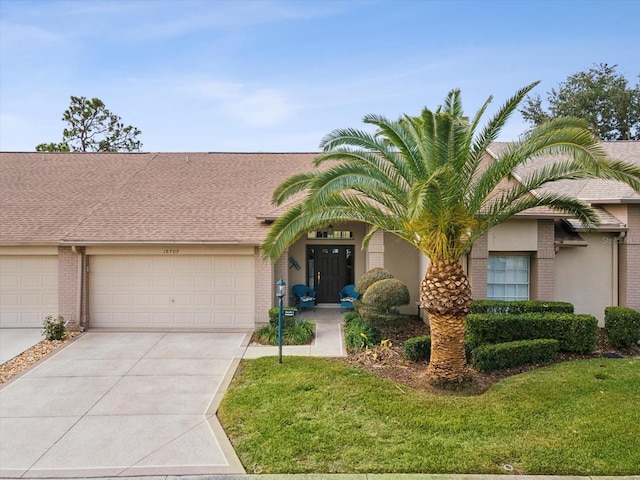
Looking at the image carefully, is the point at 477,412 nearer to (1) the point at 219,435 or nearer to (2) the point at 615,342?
(1) the point at 219,435

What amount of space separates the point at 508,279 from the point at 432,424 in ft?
24.1

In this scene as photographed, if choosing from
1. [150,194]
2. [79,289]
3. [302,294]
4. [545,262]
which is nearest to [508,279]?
[545,262]

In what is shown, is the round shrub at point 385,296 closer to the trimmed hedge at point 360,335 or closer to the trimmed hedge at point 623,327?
the trimmed hedge at point 360,335

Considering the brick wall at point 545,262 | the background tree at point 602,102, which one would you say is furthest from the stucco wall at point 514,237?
the background tree at point 602,102

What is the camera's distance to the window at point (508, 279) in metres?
12.2

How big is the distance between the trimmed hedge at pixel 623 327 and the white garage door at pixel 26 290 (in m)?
15.8

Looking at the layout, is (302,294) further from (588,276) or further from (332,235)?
(588,276)

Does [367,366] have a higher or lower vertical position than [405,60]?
lower

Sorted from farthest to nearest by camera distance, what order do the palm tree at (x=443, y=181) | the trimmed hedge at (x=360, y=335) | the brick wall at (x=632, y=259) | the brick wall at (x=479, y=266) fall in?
the brick wall at (x=632, y=259) → the brick wall at (x=479, y=266) → the trimmed hedge at (x=360, y=335) → the palm tree at (x=443, y=181)

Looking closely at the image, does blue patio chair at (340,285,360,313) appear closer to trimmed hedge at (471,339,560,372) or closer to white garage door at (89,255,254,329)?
white garage door at (89,255,254,329)

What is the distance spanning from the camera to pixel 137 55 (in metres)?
16.5

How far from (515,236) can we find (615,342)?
11.7ft

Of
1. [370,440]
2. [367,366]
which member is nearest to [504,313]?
[367,366]

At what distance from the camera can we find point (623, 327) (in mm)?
10008
